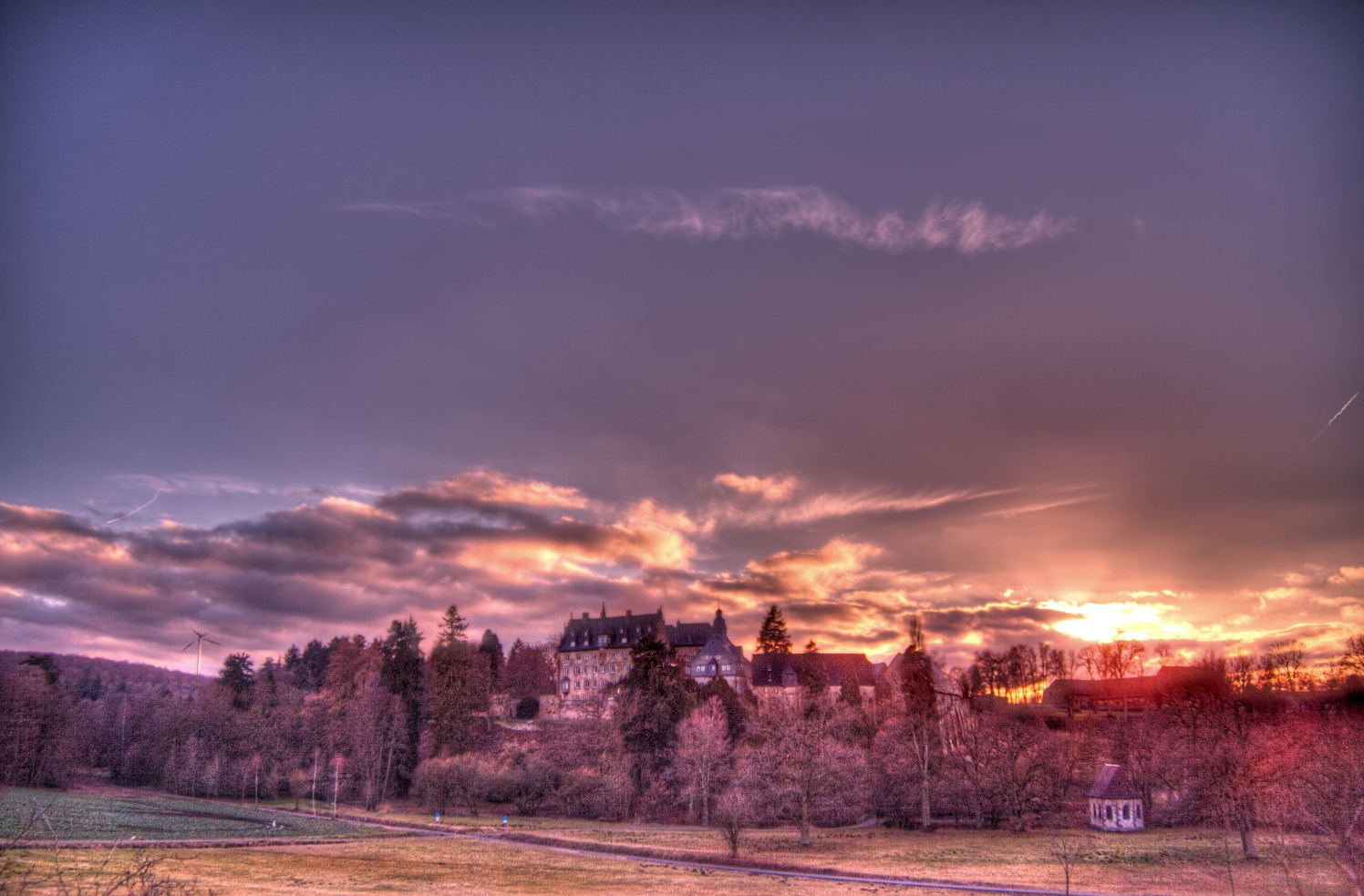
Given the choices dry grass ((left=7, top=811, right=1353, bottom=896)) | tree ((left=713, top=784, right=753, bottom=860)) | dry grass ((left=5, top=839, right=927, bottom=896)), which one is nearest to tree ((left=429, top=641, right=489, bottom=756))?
dry grass ((left=7, top=811, right=1353, bottom=896))

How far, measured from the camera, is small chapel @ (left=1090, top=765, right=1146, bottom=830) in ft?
223

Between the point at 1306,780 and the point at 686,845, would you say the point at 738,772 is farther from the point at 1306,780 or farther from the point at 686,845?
the point at 1306,780

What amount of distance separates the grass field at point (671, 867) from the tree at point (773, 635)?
154 feet

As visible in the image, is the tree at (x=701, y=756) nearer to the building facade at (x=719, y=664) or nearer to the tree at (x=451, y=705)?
the tree at (x=451, y=705)

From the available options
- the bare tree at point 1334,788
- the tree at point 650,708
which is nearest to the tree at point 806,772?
the tree at point 650,708

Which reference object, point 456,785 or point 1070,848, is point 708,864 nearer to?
point 1070,848

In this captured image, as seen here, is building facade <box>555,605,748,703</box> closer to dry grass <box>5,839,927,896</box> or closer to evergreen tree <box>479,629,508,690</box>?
evergreen tree <box>479,629,508,690</box>

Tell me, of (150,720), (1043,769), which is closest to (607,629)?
(150,720)

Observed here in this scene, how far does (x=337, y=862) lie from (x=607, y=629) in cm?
8828

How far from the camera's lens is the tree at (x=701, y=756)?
71625mm

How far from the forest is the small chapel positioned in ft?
10.1

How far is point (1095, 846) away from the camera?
5612 cm

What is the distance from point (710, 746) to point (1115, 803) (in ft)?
112

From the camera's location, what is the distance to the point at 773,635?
117m
